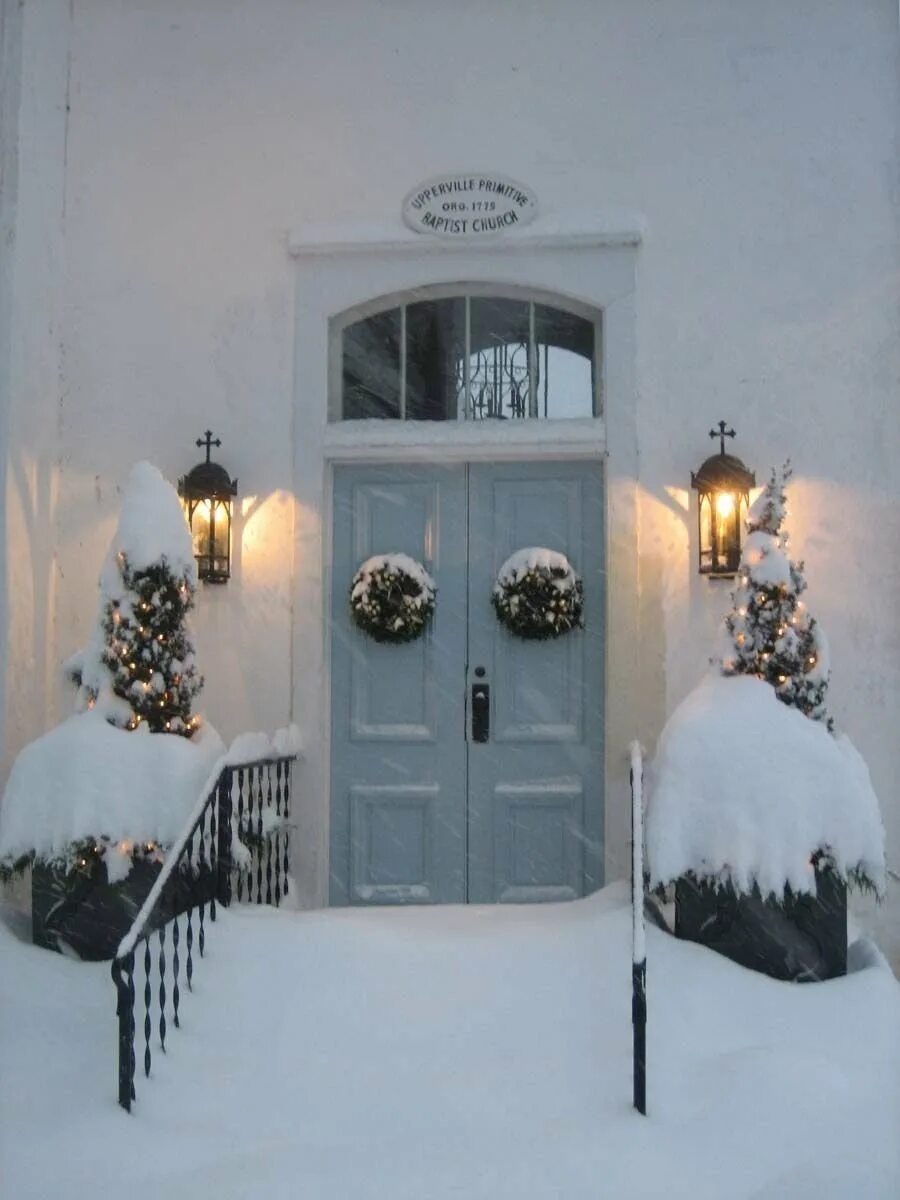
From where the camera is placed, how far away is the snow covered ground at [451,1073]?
3236 millimetres

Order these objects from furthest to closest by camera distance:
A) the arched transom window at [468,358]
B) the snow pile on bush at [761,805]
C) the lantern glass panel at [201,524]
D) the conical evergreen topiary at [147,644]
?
the arched transom window at [468,358] → the lantern glass panel at [201,524] → the conical evergreen topiary at [147,644] → the snow pile on bush at [761,805]

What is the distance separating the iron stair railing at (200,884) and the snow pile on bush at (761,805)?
1825mm

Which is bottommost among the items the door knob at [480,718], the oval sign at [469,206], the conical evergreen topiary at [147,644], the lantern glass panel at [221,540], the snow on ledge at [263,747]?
the snow on ledge at [263,747]

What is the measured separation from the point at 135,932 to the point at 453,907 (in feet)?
6.20

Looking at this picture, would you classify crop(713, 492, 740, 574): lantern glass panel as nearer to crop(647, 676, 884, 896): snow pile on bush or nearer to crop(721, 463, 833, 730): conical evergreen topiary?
crop(721, 463, 833, 730): conical evergreen topiary

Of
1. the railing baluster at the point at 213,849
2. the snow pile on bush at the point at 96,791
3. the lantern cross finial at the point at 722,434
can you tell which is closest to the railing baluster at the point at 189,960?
the railing baluster at the point at 213,849

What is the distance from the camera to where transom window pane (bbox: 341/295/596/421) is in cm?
607

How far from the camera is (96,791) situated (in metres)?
4.76

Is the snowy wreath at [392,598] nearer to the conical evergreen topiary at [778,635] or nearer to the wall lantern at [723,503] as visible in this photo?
the wall lantern at [723,503]

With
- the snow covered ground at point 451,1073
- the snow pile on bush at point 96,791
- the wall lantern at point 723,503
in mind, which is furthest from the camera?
the wall lantern at point 723,503

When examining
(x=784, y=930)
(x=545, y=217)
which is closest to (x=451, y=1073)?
(x=784, y=930)

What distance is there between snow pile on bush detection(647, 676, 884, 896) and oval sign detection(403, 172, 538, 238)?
292cm

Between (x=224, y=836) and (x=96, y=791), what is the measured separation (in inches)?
22.8

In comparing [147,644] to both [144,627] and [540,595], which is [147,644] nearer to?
[144,627]
